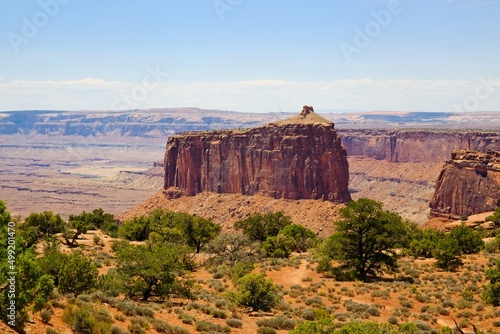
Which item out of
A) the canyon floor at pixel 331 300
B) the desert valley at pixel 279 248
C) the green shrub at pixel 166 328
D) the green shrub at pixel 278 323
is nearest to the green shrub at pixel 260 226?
the desert valley at pixel 279 248

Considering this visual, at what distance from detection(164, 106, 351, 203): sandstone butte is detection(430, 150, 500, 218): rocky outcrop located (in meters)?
15.9

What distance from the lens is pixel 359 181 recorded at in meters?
168

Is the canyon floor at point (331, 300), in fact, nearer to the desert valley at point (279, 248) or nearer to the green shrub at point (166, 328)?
the desert valley at point (279, 248)

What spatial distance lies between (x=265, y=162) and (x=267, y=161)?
52 cm

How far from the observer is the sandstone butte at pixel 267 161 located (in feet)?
313

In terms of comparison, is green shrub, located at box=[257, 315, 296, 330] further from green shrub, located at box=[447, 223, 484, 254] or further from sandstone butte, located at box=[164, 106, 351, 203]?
sandstone butte, located at box=[164, 106, 351, 203]

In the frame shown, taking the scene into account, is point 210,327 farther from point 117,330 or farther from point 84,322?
point 84,322

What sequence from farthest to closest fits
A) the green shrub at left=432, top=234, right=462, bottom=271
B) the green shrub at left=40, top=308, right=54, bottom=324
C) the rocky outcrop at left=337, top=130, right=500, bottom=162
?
the rocky outcrop at left=337, top=130, right=500, bottom=162 < the green shrub at left=432, top=234, right=462, bottom=271 < the green shrub at left=40, top=308, right=54, bottom=324

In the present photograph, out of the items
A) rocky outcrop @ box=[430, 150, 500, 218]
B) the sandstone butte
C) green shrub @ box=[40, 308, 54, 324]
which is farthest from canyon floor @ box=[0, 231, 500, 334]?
the sandstone butte

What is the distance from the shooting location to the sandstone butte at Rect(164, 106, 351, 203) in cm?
9538

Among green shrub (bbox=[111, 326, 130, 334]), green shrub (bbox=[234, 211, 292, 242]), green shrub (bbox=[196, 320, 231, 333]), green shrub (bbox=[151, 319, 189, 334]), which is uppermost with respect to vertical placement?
green shrub (bbox=[111, 326, 130, 334])

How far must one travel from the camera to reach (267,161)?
102 metres

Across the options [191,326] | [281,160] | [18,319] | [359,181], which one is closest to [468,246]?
[191,326]

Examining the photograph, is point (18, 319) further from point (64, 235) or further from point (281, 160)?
point (281, 160)
